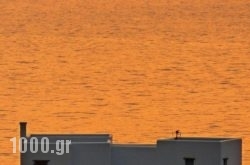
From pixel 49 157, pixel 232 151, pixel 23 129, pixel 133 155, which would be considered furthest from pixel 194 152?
pixel 23 129

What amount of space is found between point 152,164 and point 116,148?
1582mm

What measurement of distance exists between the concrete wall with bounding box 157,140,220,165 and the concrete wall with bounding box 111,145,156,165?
1.65m

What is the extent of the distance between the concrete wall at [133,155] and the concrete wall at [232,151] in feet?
10.1

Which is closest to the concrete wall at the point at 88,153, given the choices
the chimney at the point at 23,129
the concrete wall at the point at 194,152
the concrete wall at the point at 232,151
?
the chimney at the point at 23,129

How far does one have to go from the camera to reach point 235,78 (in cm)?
18612

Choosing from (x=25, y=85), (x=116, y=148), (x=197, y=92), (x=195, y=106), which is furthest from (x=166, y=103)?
(x=116, y=148)

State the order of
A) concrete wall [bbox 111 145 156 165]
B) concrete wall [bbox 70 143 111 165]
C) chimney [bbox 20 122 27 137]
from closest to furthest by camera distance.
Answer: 1. concrete wall [bbox 70 143 111 165]
2. chimney [bbox 20 122 27 137]
3. concrete wall [bbox 111 145 156 165]

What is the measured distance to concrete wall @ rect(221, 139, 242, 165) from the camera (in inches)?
1816

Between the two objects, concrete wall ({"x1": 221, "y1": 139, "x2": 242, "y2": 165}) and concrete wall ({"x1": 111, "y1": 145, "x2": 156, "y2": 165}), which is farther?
concrete wall ({"x1": 111, "y1": 145, "x2": 156, "y2": 165})

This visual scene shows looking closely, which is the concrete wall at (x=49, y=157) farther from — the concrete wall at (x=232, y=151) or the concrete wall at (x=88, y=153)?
the concrete wall at (x=232, y=151)

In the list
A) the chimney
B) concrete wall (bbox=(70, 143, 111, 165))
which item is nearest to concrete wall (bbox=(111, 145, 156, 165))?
concrete wall (bbox=(70, 143, 111, 165))

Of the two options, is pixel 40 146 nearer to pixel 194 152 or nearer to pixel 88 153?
pixel 88 153

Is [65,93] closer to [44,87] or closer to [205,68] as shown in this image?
[44,87]

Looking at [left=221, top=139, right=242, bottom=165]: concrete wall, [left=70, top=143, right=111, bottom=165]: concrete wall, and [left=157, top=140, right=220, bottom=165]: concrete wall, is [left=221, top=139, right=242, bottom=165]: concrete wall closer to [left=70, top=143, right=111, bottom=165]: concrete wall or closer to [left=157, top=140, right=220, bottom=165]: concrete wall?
[left=157, top=140, right=220, bottom=165]: concrete wall
